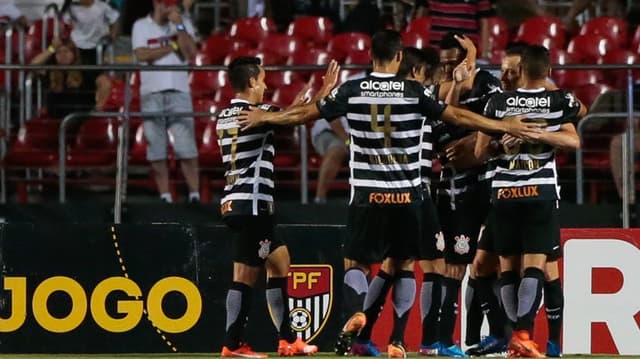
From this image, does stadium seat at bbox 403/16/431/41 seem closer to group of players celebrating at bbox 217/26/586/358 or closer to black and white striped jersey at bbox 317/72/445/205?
group of players celebrating at bbox 217/26/586/358

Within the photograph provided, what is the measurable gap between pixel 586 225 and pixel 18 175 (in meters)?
5.92

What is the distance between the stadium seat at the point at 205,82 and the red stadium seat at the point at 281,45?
0.70 meters

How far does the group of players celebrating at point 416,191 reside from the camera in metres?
10.6

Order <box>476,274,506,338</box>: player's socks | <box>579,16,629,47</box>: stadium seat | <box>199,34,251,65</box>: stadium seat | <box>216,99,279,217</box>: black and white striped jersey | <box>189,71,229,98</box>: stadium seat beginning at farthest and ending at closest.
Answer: <box>199,34,251,65</box>: stadium seat
<box>579,16,629,47</box>: stadium seat
<box>189,71,229,98</box>: stadium seat
<box>476,274,506,338</box>: player's socks
<box>216,99,279,217</box>: black and white striped jersey

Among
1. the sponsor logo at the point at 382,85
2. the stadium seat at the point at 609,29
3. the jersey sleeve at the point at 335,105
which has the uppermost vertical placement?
the stadium seat at the point at 609,29

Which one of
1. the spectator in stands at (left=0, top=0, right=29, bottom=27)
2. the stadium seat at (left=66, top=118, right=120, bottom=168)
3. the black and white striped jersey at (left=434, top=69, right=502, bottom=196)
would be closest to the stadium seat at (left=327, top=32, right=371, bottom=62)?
the stadium seat at (left=66, top=118, right=120, bottom=168)

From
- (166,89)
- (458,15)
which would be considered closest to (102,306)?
→ (166,89)

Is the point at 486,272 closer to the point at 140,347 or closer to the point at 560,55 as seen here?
the point at 140,347

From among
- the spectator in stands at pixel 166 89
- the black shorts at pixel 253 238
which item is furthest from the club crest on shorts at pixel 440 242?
the spectator in stands at pixel 166 89

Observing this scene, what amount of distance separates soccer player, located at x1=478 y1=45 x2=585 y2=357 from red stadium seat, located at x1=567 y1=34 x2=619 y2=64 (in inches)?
239

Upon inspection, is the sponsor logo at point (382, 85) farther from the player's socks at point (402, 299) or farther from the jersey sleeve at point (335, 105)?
the player's socks at point (402, 299)

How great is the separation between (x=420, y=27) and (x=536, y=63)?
675cm

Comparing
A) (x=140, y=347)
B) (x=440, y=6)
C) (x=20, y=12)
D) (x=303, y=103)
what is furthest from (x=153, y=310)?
(x=20, y=12)

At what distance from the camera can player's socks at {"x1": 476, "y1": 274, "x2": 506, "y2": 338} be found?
37.8 ft
